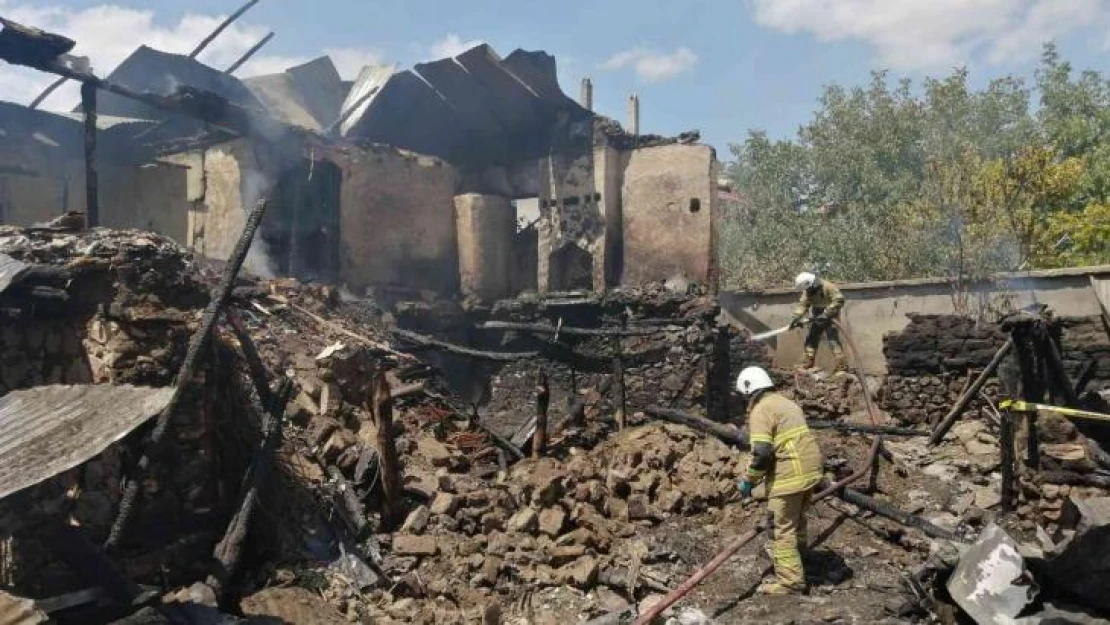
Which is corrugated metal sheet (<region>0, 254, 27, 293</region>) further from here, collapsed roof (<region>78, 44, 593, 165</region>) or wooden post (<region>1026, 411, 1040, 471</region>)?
collapsed roof (<region>78, 44, 593, 165</region>)

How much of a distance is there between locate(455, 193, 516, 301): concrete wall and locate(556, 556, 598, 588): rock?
A: 12.3m

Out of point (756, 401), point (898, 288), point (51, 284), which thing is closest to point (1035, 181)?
point (898, 288)

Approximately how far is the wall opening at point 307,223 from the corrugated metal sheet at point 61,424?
38.8 ft

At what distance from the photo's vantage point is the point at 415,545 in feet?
25.3

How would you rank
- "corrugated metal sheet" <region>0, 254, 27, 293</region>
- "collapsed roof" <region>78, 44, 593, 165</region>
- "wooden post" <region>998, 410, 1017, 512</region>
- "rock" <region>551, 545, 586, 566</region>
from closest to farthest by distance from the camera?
"corrugated metal sheet" <region>0, 254, 27, 293</region>
"rock" <region>551, 545, 586, 566</region>
"wooden post" <region>998, 410, 1017, 512</region>
"collapsed roof" <region>78, 44, 593, 165</region>

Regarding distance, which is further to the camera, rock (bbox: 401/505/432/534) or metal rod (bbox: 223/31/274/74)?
metal rod (bbox: 223/31/274/74)

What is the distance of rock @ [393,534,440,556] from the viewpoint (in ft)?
25.2

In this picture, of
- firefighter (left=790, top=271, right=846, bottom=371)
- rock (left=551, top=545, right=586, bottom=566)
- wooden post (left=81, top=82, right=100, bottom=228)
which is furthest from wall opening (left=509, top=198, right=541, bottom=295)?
rock (left=551, top=545, right=586, bottom=566)

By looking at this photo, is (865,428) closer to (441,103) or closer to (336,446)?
(336,446)

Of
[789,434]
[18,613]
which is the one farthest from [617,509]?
[18,613]

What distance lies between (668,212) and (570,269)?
2.83 meters

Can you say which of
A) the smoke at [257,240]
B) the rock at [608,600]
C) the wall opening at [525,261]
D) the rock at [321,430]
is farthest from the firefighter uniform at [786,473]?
the wall opening at [525,261]

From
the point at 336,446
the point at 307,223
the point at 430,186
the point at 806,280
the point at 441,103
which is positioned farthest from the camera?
the point at 441,103

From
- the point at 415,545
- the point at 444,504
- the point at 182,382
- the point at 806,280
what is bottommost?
the point at 415,545
